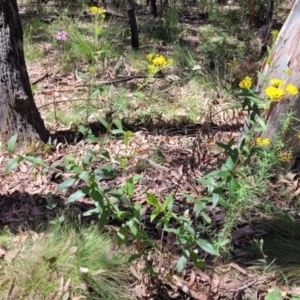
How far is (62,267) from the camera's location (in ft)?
8.25

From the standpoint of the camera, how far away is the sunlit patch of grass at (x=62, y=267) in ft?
7.91

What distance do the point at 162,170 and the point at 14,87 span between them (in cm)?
131

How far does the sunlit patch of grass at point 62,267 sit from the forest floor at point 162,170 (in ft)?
0.19

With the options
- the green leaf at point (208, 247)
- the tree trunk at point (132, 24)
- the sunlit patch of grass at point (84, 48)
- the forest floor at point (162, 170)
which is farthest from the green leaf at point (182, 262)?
the tree trunk at point (132, 24)

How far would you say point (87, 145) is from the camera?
384cm

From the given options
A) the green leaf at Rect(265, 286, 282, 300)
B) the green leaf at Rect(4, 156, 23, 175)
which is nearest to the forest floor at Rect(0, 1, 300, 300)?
the green leaf at Rect(265, 286, 282, 300)

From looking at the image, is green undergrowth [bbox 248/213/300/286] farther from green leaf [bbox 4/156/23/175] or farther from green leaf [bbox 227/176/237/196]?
green leaf [bbox 4/156/23/175]

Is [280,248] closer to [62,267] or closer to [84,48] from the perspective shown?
[62,267]

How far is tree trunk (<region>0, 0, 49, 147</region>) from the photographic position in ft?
10.9

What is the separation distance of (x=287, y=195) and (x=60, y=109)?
2348 mm

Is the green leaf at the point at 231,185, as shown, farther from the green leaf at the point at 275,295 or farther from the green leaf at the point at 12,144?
the green leaf at the point at 12,144

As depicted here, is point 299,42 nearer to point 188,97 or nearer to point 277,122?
point 277,122

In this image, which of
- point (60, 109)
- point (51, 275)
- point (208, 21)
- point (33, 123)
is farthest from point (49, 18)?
point (51, 275)

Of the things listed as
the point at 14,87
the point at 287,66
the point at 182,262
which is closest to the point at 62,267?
the point at 182,262
